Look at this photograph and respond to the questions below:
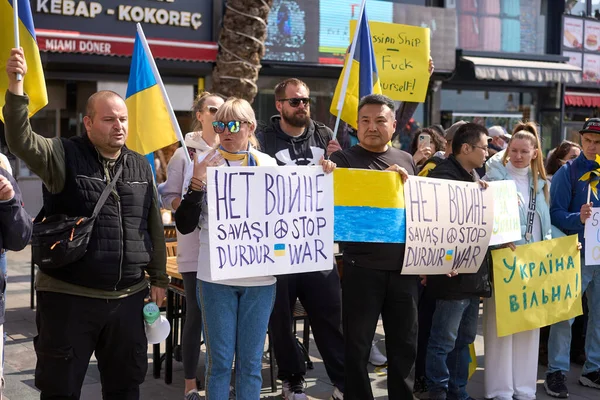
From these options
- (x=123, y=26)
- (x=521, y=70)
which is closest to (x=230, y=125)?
(x=123, y=26)

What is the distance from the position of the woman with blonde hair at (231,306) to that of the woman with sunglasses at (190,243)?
70 cm

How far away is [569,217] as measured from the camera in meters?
5.70

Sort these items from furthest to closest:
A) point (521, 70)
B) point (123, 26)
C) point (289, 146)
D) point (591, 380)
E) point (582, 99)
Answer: point (582, 99), point (521, 70), point (123, 26), point (591, 380), point (289, 146)

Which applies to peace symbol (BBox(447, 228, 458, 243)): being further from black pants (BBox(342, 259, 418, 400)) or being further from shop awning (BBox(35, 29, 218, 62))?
shop awning (BBox(35, 29, 218, 62))

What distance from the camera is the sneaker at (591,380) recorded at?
5.80 m

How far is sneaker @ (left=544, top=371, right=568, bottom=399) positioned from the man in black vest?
3189 millimetres

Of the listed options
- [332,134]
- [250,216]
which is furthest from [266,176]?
[332,134]

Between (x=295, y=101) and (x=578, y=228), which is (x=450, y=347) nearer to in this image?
(x=578, y=228)

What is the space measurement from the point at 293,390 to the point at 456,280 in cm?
132

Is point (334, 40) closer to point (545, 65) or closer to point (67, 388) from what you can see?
point (545, 65)

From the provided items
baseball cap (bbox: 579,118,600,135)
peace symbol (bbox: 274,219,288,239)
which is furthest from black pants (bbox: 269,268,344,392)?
baseball cap (bbox: 579,118,600,135)

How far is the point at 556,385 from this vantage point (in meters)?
5.57

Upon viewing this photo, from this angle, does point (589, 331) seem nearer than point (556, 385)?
No

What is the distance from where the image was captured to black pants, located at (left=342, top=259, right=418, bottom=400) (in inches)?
176
